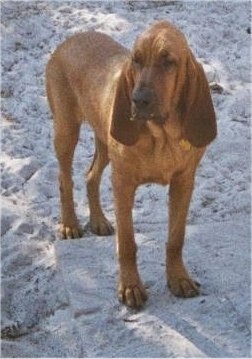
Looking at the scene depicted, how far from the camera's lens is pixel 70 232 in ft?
17.3

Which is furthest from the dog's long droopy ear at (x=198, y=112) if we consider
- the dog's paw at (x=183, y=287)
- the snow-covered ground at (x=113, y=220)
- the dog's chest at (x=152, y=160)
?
the snow-covered ground at (x=113, y=220)

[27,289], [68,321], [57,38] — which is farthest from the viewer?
[57,38]

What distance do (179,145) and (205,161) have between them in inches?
101

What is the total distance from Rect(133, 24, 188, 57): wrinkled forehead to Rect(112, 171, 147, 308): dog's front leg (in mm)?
775

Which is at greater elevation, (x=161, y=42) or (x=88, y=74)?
(x=161, y=42)

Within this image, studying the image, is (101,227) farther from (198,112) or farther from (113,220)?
(198,112)

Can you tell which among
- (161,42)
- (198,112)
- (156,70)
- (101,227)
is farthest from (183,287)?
(161,42)

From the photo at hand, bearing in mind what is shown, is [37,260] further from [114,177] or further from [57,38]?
[57,38]

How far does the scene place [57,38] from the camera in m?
8.41

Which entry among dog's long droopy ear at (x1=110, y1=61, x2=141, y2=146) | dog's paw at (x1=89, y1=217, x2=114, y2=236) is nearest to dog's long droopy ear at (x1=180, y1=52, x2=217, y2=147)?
dog's long droopy ear at (x1=110, y1=61, x2=141, y2=146)

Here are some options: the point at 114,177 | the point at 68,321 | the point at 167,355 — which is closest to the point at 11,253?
the point at 68,321

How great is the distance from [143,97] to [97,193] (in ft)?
5.95

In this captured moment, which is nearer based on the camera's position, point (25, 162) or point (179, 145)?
point (179, 145)

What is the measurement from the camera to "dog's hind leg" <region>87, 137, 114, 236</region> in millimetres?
5223
